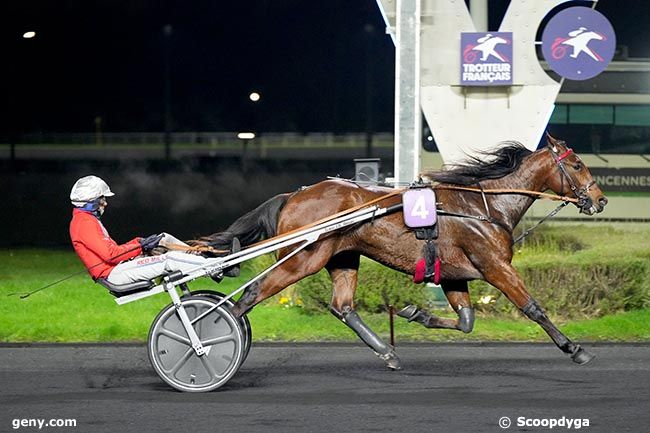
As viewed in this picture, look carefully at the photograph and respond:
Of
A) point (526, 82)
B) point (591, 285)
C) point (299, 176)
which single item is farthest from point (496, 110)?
point (299, 176)

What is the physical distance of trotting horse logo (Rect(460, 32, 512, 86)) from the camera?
1227 centimetres

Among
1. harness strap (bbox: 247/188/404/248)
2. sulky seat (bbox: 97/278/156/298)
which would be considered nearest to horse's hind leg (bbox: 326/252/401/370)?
harness strap (bbox: 247/188/404/248)

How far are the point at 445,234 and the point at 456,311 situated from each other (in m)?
0.67

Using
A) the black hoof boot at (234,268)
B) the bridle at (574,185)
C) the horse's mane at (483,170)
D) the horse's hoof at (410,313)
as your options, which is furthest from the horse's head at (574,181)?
the black hoof boot at (234,268)

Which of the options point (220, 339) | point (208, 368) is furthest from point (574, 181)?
point (208, 368)

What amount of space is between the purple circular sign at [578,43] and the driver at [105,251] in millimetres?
5523

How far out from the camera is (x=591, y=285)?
11.5 meters

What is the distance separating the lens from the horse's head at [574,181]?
8898 mm

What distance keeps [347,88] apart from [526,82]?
3722 cm

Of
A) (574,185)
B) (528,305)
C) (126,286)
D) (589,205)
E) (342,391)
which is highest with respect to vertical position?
(574,185)

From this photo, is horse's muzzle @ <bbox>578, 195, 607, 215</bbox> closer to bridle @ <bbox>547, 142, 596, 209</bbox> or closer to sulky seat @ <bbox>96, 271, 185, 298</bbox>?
bridle @ <bbox>547, 142, 596, 209</bbox>

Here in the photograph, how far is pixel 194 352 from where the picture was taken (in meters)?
7.95

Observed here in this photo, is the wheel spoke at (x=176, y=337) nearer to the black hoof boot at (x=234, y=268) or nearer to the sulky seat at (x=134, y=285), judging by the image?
the sulky seat at (x=134, y=285)

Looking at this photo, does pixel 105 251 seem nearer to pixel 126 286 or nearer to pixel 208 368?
pixel 126 286
